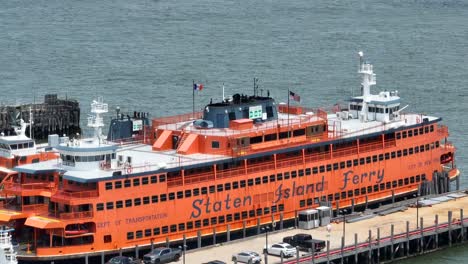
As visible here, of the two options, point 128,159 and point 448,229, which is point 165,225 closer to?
point 128,159

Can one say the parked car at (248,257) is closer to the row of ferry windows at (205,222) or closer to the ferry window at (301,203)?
the row of ferry windows at (205,222)

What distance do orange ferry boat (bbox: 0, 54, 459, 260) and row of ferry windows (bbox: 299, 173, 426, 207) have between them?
6 cm

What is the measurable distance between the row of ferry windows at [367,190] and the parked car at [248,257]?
1117 centimetres

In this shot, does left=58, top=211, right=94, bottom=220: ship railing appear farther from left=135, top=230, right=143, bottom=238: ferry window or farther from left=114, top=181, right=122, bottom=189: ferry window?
left=135, top=230, right=143, bottom=238: ferry window

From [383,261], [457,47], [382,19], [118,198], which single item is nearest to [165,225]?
[118,198]

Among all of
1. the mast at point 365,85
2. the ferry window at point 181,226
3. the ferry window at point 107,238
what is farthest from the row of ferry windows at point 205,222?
the mast at point 365,85

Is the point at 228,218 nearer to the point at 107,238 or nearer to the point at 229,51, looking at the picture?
the point at 107,238

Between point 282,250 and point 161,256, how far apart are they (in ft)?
20.3

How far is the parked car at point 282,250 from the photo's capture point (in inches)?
3054

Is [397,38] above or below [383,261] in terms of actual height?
above

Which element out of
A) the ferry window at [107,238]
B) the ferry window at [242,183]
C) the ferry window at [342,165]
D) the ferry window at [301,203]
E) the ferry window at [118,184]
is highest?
the ferry window at [118,184]

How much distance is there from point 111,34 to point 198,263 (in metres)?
91.0

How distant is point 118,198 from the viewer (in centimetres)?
7894

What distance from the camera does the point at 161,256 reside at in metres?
76.8
